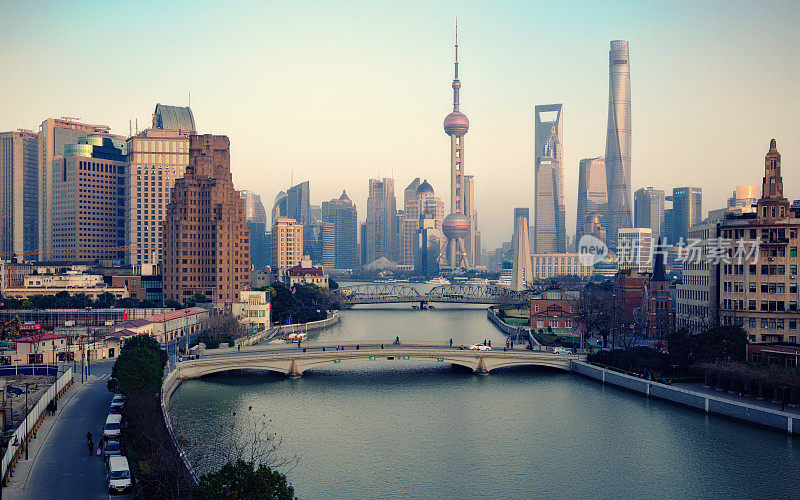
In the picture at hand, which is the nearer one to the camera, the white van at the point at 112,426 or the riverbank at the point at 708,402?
the white van at the point at 112,426

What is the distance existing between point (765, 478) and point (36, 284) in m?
153

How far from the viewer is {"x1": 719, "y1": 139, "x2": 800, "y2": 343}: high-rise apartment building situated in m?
86.8

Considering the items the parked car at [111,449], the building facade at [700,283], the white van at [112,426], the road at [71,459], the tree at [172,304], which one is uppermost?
the building facade at [700,283]

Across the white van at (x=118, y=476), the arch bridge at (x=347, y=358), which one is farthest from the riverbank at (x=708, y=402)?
the white van at (x=118, y=476)

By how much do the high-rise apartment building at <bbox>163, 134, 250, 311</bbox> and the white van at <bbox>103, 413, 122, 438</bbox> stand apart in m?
94.4

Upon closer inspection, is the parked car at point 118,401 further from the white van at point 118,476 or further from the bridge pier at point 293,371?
the bridge pier at point 293,371

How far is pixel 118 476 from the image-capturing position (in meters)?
45.7

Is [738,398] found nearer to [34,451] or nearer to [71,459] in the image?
[71,459]

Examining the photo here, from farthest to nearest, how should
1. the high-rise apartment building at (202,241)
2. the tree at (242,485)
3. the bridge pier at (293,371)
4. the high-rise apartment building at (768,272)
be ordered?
the high-rise apartment building at (202,241), the bridge pier at (293,371), the high-rise apartment building at (768,272), the tree at (242,485)

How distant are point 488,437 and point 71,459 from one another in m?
32.7

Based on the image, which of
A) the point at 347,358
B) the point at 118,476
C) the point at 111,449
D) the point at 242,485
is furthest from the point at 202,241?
the point at 242,485

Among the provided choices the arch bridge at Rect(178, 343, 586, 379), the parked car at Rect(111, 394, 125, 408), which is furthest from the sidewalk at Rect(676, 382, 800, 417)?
the parked car at Rect(111, 394, 125, 408)

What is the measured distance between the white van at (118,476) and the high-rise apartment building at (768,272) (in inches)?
2751

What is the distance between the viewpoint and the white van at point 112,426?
56.1 meters
